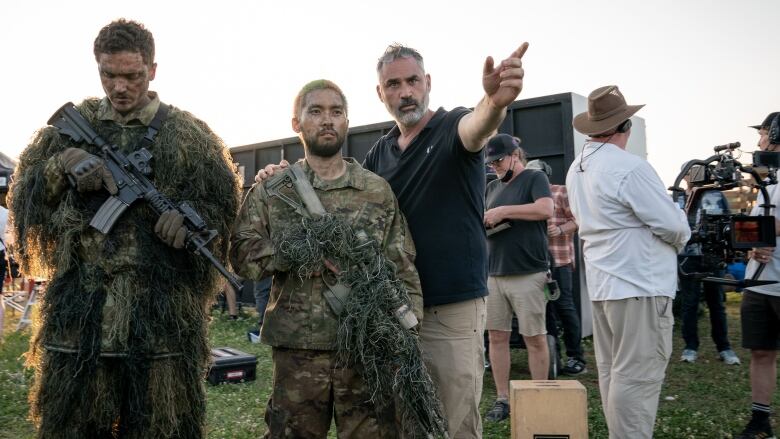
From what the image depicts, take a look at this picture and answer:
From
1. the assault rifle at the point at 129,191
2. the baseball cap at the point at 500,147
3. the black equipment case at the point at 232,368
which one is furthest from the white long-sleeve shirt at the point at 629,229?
the black equipment case at the point at 232,368

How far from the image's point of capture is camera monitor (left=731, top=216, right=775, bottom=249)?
4039 mm

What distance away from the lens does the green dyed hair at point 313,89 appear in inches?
109

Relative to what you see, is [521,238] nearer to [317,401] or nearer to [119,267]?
[317,401]

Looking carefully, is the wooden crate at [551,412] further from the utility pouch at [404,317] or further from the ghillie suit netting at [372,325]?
the utility pouch at [404,317]

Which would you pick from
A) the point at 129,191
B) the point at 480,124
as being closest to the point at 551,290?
the point at 480,124

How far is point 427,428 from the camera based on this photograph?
251 cm

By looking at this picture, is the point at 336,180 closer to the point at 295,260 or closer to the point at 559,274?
the point at 295,260

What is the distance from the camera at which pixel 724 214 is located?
4191 mm

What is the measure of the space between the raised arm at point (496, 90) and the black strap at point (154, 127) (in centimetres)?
139

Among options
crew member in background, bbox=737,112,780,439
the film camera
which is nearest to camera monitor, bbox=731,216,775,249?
the film camera

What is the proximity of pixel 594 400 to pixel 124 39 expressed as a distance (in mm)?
4524

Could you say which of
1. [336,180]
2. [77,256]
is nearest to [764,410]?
[336,180]

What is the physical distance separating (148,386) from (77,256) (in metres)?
0.65

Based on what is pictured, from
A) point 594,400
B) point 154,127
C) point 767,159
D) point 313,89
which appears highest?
point 313,89
